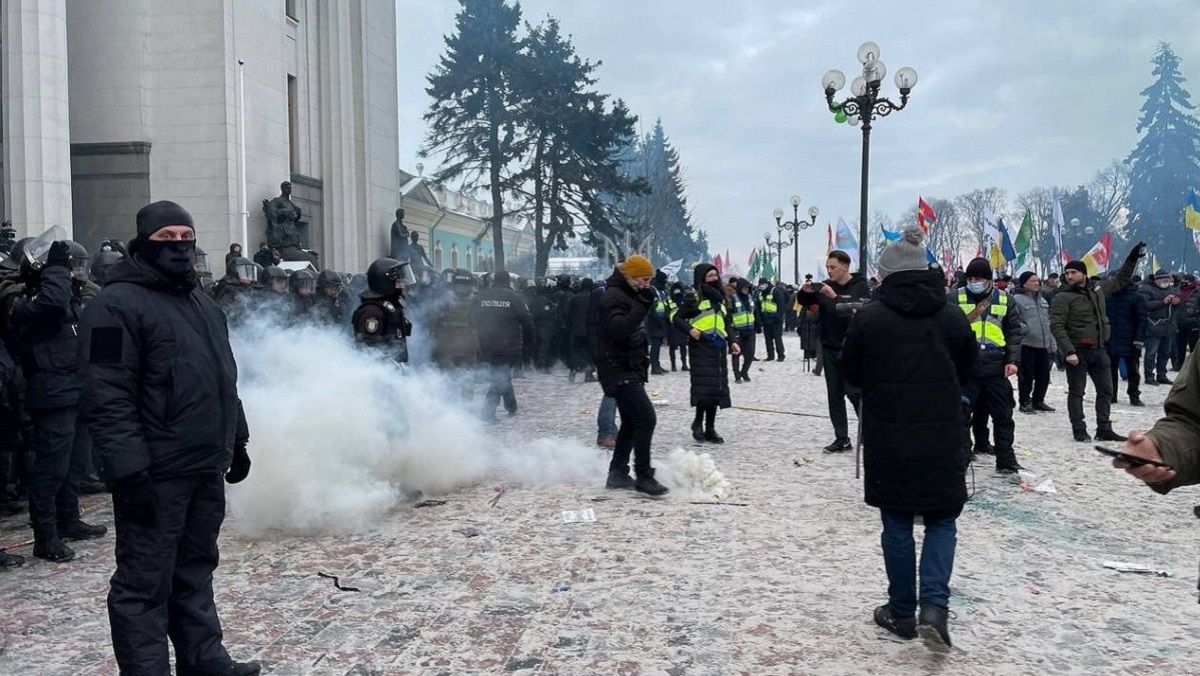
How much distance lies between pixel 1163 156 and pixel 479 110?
4793cm

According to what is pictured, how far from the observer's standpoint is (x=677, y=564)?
577cm

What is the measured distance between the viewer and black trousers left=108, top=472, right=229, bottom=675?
345cm

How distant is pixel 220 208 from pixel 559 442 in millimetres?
15976

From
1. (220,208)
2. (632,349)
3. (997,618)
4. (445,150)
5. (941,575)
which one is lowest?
(997,618)

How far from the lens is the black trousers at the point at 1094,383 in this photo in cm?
1034

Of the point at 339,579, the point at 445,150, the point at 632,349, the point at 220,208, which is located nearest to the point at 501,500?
the point at 632,349

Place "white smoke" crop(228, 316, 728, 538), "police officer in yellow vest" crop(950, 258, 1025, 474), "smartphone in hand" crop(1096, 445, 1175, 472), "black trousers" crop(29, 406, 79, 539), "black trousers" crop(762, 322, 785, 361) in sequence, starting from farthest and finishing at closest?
"black trousers" crop(762, 322, 785, 361) → "police officer in yellow vest" crop(950, 258, 1025, 474) → "white smoke" crop(228, 316, 728, 538) → "black trousers" crop(29, 406, 79, 539) → "smartphone in hand" crop(1096, 445, 1175, 472)

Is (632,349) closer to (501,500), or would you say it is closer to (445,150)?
(501,500)

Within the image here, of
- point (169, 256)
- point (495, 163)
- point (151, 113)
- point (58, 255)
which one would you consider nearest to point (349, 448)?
point (58, 255)

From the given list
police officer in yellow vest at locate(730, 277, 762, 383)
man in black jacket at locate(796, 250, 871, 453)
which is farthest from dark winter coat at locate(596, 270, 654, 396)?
police officer in yellow vest at locate(730, 277, 762, 383)

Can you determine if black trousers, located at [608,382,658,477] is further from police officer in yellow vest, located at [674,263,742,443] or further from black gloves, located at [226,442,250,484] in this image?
black gloves, located at [226,442,250,484]

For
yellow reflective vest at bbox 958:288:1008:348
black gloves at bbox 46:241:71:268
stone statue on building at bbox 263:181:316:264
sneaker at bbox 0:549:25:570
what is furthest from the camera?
stone statue on building at bbox 263:181:316:264

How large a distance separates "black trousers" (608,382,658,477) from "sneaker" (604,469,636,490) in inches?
6.5

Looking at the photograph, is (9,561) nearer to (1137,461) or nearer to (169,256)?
(169,256)
